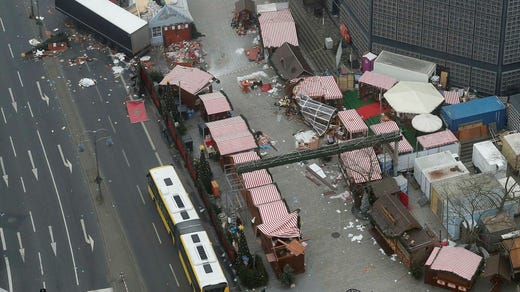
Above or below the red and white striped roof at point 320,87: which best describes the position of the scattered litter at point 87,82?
below

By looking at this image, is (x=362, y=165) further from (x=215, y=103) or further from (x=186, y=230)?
(x=186, y=230)

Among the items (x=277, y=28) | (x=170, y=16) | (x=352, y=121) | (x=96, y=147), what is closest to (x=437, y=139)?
(x=352, y=121)

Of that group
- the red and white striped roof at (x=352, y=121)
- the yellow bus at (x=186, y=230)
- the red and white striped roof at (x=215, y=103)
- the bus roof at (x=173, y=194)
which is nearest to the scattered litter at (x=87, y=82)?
the red and white striped roof at (x=215, y=103)

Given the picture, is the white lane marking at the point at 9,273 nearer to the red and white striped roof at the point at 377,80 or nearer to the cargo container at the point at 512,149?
the red and white striped roof at the point at 377,80

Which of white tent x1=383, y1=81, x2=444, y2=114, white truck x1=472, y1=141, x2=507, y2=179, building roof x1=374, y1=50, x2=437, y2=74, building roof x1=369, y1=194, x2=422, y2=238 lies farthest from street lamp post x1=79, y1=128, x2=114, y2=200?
white truck x1=472, y1=141, x2=507, y2=179

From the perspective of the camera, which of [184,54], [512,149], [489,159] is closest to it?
[489,159]

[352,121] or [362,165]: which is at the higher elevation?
[352,121]

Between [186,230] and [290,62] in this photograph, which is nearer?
[186,230]

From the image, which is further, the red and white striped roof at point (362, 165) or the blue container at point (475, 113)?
the blue container at point (475, 113)
